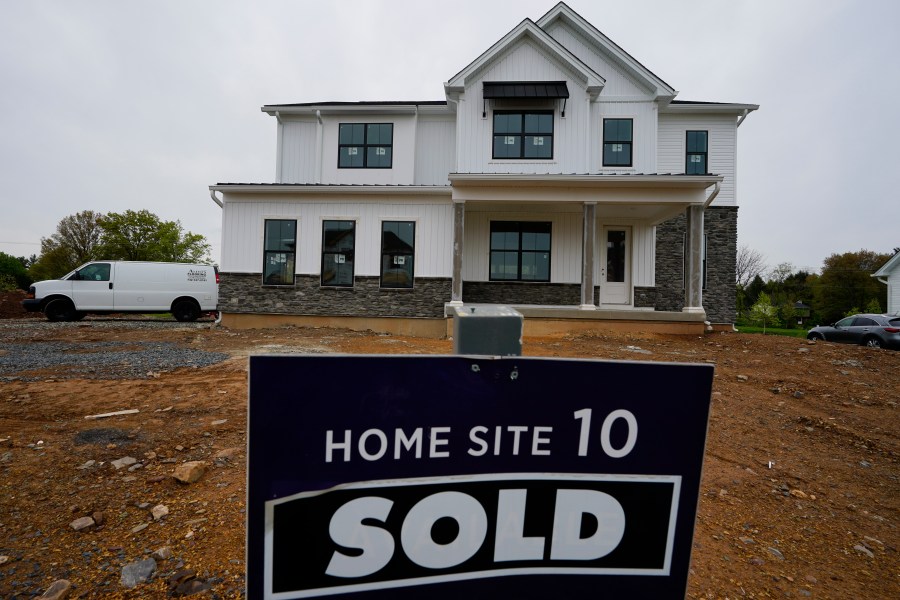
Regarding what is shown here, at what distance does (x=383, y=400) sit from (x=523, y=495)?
50cm

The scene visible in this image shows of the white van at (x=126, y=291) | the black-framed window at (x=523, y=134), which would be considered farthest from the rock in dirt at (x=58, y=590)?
the black-framed window at (x=523, y=134)

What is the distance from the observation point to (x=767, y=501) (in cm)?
308

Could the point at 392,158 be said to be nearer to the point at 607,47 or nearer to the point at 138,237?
the point at 607,47

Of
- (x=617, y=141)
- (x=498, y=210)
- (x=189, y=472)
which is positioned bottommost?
(x=189, y=472)

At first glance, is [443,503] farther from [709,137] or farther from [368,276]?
[709,137]

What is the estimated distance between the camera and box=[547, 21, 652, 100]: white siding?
1414cm

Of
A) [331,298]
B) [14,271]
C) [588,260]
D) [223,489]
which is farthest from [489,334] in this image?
[14,271]

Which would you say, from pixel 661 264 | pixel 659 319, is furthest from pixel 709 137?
pixel 659 319

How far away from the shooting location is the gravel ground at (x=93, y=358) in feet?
19.7

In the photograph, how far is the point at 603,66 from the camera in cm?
1432

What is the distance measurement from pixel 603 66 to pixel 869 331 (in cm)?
1297

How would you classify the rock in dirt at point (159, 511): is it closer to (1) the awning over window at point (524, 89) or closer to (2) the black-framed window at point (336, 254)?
(2) the black-framed window at point (336, 254)

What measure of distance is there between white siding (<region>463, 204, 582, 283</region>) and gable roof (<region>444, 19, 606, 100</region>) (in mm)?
4026

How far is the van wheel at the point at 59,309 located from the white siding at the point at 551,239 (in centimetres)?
1267
